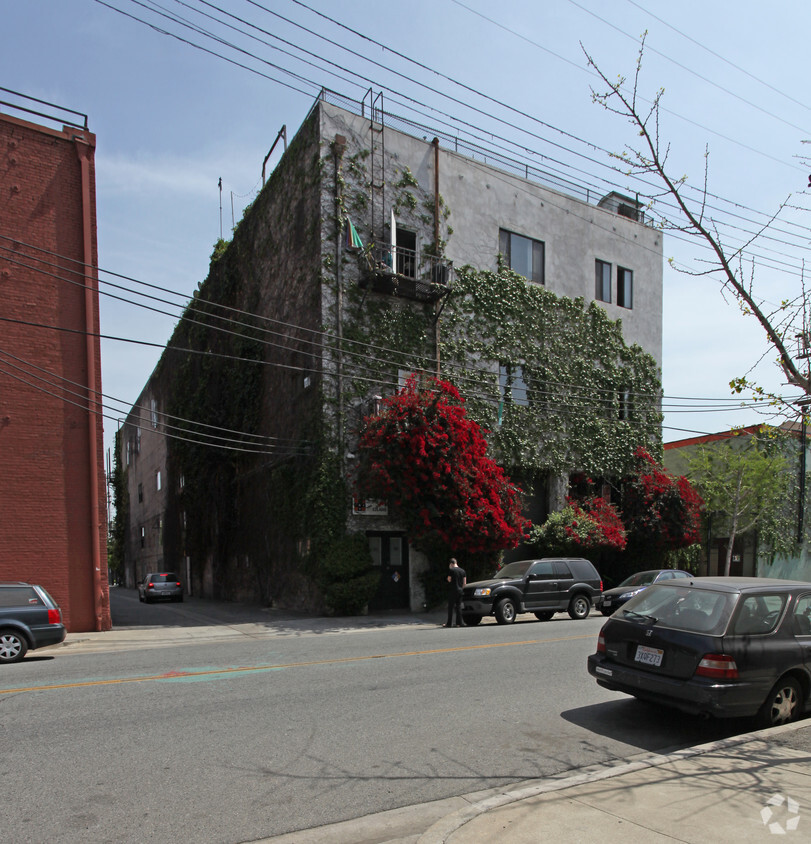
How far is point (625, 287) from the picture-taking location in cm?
3053

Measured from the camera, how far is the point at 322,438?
21.0m

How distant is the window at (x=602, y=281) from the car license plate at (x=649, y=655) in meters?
23.7

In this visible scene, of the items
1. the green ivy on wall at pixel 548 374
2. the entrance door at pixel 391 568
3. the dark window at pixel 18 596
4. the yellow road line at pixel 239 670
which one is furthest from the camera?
the green ivy on wall at pixel 548 374

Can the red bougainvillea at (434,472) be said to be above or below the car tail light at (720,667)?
above

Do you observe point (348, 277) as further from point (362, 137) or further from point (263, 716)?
point (263, 716)

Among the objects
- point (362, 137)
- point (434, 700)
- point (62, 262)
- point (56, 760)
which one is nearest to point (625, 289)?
point (362, 137)

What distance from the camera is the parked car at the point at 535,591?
17.9 m

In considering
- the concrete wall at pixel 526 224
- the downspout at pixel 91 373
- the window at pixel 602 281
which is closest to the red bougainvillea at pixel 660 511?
the concrete wall at pixel 526 224

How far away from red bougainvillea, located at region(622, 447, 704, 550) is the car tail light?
71.5 ft

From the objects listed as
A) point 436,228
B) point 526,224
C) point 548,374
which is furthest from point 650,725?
point 526,224

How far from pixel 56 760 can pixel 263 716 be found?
206 cm

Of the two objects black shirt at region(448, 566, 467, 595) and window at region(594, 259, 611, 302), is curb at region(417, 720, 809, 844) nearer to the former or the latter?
black shirt at region(448, 566, 467, 595)

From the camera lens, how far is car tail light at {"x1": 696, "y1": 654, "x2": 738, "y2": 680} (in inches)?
262

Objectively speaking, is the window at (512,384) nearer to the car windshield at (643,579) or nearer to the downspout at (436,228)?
the downspout at (436,228)
